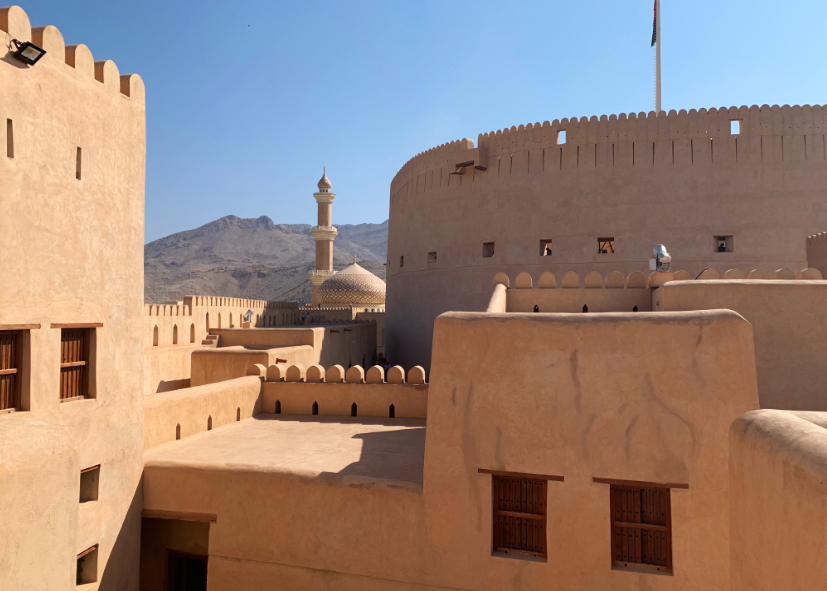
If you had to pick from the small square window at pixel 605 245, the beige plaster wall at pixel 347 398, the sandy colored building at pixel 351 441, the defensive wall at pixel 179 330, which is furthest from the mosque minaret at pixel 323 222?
the sandy colored building at pixel 351 441

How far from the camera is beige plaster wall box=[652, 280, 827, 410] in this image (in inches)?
265

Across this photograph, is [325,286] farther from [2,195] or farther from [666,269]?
[2,195]

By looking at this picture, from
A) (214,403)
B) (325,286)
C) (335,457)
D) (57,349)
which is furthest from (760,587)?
(325,286)

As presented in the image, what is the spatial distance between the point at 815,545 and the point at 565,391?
9.28ft

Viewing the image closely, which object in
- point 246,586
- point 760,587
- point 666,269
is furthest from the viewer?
point 666,269

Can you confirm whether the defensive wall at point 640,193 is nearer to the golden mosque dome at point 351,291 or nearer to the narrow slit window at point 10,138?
the golden mosque dome at point 351,291

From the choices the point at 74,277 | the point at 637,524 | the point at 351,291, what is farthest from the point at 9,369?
the point at 351,291

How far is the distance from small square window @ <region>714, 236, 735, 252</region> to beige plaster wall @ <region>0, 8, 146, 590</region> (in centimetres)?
1185

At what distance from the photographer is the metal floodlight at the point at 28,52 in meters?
4.57

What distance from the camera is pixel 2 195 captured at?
14.8ft

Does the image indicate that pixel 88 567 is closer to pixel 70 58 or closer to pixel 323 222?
pixel 70 58

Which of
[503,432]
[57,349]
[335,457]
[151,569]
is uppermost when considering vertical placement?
[57,349]

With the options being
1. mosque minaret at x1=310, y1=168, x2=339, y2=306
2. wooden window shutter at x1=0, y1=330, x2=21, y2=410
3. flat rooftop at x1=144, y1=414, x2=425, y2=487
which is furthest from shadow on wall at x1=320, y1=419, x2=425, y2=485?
mosque minaret at x1=310, y1=168, x2=339, y2=306

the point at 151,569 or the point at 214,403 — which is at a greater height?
the point at 214,403
